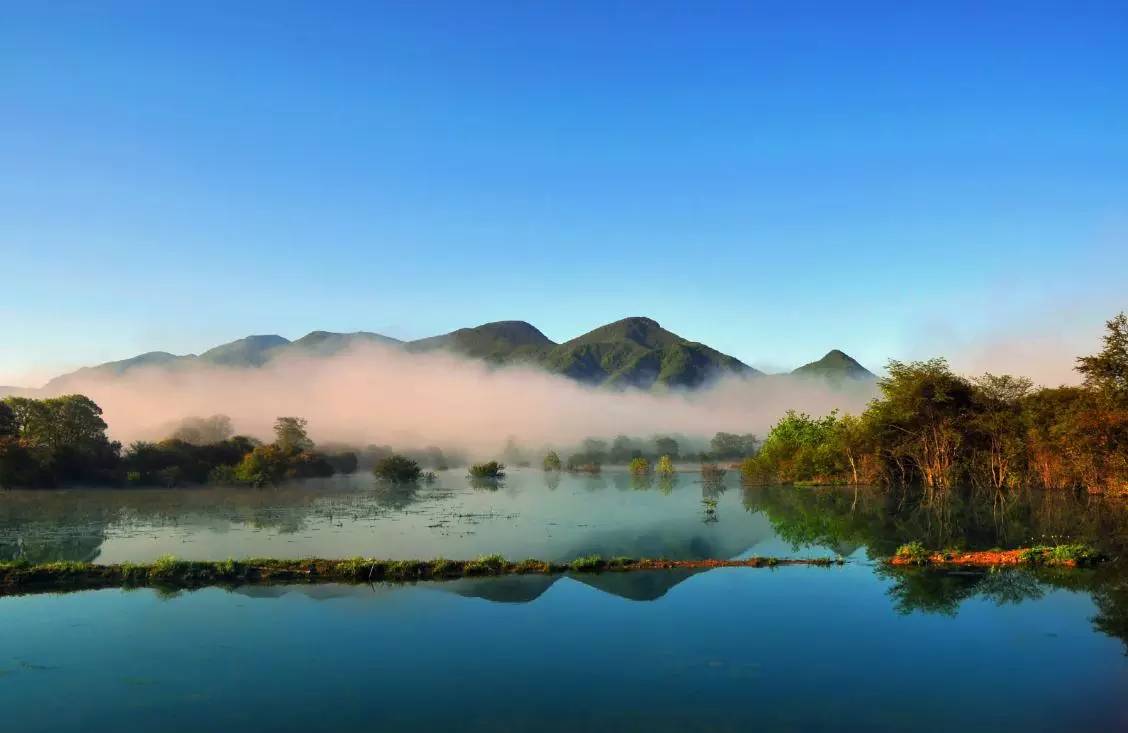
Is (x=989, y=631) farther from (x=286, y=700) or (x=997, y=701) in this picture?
(x=286, y=700)

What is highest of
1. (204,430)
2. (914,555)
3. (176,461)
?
(204,430)

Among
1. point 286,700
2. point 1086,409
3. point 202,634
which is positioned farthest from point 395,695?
point 1086,409

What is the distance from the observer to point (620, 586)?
21.0 meters

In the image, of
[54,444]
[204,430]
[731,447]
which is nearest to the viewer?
[54,444]

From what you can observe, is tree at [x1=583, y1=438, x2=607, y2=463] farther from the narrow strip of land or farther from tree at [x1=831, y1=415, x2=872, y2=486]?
the narrow strip of land

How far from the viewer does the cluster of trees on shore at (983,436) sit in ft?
141

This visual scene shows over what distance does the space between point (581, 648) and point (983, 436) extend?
53272 millimetres

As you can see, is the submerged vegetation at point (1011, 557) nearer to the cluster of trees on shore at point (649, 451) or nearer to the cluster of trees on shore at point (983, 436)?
the cluster of trees on shore at point (983, 436)

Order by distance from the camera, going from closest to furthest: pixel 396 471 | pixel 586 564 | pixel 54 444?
pixel 586 564
pixel 54 444
pixel 396 471

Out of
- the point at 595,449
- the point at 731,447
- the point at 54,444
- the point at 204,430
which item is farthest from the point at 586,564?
the point at 731,447

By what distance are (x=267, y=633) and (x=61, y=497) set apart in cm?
4529

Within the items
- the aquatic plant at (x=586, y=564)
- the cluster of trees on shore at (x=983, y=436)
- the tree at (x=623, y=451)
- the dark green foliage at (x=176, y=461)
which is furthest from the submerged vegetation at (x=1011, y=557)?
the tree at (x=623, y=451)

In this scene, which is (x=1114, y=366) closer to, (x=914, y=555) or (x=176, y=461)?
(x=914, y=555)

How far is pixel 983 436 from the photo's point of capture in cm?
5562
